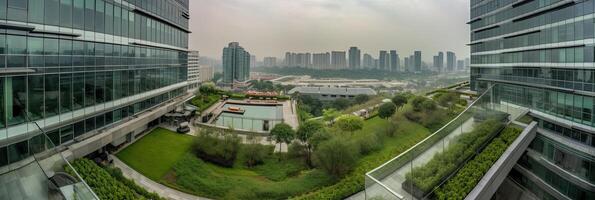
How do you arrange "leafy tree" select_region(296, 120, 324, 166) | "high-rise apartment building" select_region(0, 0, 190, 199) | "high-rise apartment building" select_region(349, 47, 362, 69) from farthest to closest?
"high-rise apartment building" select_region(349, 47, 362, 69) < "leafy tree" select_region(296, 120, 324, 166) < "high-rise apartment building" select_region(0, 0, 190, 199)

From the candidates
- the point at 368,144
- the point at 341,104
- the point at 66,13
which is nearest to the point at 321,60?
the point at 341,104

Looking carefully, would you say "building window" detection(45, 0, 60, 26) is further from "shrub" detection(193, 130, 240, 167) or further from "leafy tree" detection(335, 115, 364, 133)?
"leafy tree" detection(335, 115, 364, 133)

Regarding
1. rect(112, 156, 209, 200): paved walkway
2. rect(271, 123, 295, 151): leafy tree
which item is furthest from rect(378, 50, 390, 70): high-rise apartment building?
rect(112, 156, 209, 200): paved walkway

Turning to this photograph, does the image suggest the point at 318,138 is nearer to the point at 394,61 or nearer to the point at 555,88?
the point at 555,88

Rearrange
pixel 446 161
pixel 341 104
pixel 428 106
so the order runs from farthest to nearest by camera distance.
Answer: pixel 341 104, pixel 428 106, pixel 446 161

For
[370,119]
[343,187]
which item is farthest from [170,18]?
[370,119]

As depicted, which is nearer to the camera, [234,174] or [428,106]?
[234,174]

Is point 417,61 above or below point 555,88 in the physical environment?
above

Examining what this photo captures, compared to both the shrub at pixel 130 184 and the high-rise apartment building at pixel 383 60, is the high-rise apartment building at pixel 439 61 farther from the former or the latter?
the shrub at pixel 130 184
